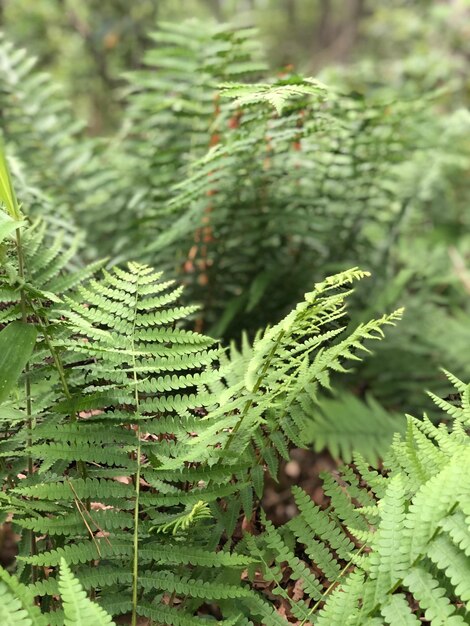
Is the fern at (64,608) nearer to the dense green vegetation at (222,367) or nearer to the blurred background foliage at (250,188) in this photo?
the dense green vegetation at (222,367)

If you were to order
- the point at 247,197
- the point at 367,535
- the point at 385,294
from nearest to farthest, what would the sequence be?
the point at 367,535
the point at 247,197
the point at 385,294

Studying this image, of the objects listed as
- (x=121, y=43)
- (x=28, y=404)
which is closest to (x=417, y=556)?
(x=28, y=404)

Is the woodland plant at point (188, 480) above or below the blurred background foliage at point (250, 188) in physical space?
below

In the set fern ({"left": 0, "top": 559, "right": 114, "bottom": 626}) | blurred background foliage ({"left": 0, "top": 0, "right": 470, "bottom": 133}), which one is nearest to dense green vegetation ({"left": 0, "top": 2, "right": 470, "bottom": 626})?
fern ({"left": 0, "top": 559, "right": 114, "bottom": 626})

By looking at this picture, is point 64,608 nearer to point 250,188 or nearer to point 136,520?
point 136,520

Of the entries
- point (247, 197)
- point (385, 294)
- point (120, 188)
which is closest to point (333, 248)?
point (385, 294)

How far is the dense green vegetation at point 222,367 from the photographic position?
0.84 metres

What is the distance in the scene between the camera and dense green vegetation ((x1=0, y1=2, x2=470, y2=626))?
2.76ft

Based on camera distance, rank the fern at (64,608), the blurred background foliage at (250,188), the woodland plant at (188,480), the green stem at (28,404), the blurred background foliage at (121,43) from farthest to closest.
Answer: the blurred background foliage at (121,43), the blurred background foliage at (250,188), the green stem at (28,404), the woodland plant at (188,480), the fern at (64,608)

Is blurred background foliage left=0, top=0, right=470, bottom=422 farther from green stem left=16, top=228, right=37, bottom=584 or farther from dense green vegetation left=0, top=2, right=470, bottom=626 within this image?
green stem left=16, top=228, right=37, bottom=584

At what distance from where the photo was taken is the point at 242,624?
866 mm

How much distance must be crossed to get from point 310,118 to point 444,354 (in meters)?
1.10

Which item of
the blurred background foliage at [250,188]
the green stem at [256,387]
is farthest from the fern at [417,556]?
the blurred background foliage at [250,188]

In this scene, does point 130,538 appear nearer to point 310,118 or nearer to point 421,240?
point 310,118
